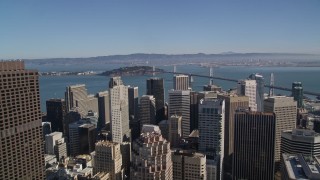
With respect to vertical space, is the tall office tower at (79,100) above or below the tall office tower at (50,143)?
above

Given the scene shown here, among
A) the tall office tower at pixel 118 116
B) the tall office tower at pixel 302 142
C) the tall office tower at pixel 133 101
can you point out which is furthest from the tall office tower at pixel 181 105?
the tall office tower at pixel 302 142

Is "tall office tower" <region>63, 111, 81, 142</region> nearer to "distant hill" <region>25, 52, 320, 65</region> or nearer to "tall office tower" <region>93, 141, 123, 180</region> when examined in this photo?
"tall office tower" <region>93, 141, 123, 180</region>

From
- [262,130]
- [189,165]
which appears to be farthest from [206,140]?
[189,165]

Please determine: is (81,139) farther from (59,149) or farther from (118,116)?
(118,116)

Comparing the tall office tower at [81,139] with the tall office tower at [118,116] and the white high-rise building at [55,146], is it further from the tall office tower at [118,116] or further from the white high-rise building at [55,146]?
the tall office tower at [118,116]

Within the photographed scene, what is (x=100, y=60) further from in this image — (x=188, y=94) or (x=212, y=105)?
(x=212, y=105)
